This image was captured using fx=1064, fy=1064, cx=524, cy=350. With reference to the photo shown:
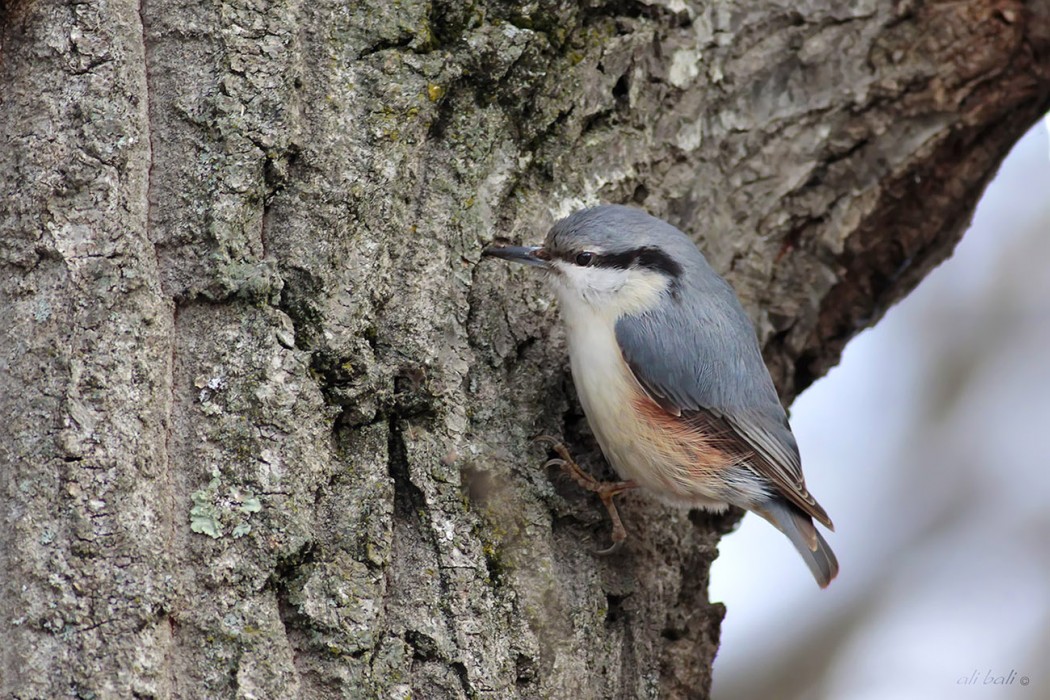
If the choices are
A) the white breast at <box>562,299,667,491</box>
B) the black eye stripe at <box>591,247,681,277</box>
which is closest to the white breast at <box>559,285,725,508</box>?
the white breast at <box>562,299,667,491</box>

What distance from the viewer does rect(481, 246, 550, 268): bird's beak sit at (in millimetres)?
2223

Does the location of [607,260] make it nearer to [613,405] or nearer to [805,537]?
[613,405]

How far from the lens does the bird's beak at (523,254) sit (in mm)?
2223

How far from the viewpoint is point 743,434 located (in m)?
2.55

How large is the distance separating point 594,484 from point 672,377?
0.34 meters

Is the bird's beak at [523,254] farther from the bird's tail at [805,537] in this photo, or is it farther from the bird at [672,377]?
the bird's tail at [805,537]

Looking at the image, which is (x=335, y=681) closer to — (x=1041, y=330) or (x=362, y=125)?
(x=362, y=125)

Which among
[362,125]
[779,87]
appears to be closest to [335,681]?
[362,125]

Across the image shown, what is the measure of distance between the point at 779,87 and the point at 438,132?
1.02 metres

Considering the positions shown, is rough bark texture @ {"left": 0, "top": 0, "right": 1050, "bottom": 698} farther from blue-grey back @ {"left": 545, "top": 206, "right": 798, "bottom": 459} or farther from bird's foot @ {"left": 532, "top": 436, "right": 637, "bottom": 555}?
blue-grey back @ {"left": 545, "top": 206, "right": 798, "bottom": 459}

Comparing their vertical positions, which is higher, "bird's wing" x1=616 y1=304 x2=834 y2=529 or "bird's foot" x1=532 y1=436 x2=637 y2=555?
"bird's wing" x1=616 y1=304 x2=834 y2=529

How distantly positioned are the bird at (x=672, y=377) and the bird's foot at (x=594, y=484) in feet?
0.04

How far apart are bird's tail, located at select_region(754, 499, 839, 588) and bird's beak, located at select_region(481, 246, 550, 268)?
837mm

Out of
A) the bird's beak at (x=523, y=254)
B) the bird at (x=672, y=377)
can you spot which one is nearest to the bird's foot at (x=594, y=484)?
the bird at (x=672, y=377)
